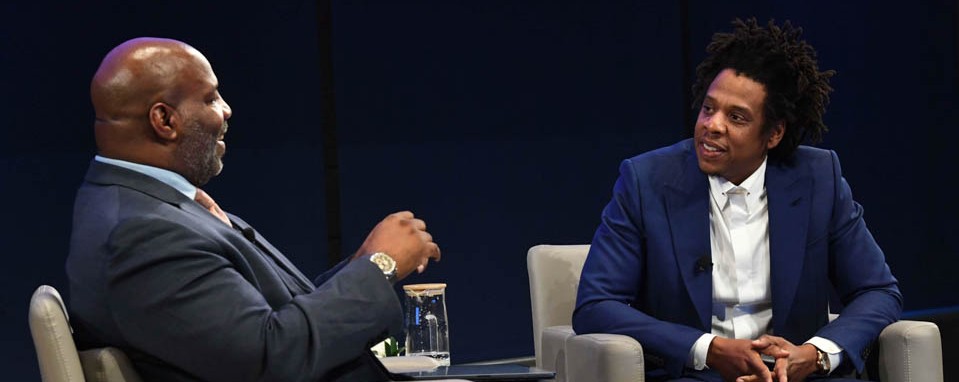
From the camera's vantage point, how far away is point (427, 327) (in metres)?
3.68

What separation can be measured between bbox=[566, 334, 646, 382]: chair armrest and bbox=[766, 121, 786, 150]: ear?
2.12ft

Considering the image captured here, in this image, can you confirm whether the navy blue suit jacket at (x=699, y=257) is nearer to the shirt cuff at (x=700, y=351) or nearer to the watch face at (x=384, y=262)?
the shirt cuff at (x=700, y=351)

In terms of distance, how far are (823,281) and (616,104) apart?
251cm

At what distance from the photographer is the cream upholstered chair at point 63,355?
6.25 ft

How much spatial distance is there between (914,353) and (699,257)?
57 centimetres

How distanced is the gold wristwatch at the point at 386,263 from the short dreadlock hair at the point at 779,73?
130 cm

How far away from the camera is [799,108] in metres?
3.12

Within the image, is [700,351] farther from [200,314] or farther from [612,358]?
[200,314]

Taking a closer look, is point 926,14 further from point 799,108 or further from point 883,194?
point 799,108

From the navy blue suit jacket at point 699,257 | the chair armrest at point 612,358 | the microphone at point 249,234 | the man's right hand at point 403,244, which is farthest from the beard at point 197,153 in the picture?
the navy blue suit jacket at point 699,257

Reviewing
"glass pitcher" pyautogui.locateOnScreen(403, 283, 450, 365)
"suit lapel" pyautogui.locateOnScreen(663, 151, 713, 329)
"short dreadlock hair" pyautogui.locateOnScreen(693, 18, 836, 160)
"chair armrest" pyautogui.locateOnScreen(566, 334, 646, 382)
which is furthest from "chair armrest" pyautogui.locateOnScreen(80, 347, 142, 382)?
"short dreadlock hair" pyautogui.locateOnScreen(693, 18, 836, 160)

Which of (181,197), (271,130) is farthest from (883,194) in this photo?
(181,197)

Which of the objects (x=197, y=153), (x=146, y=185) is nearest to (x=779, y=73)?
(x=197, y=153)

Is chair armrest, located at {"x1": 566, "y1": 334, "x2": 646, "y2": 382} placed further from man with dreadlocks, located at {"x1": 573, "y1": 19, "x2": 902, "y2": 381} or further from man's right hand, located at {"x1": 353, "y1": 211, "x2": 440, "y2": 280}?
man's right hand, located at {"x1": 353, "y1": 211, "x2": 440, "y2": 280}
